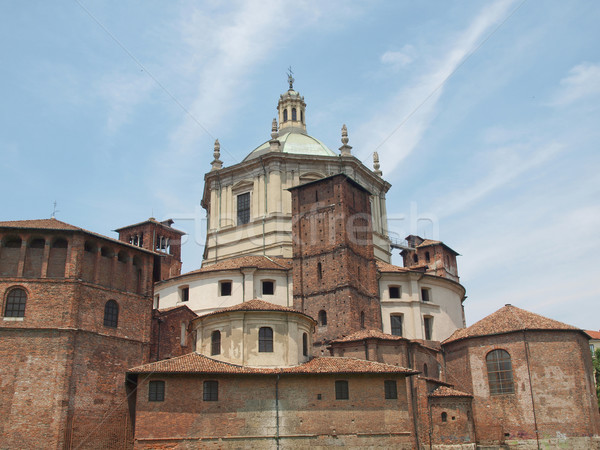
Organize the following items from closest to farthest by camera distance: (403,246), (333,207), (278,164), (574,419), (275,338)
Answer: (275,338) < (574,419) < (333,207) < (278,164) < (403,246)

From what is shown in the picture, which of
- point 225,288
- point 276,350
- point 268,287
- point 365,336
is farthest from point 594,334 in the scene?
point 276,350

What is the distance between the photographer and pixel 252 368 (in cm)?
3044

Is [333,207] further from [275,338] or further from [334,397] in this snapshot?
[334,397]

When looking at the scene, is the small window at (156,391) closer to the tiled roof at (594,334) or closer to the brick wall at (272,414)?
the brick wall at (272,414)

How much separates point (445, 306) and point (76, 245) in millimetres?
24060

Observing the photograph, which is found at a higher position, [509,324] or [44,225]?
[44,225]

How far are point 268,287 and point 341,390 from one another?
11.9 m

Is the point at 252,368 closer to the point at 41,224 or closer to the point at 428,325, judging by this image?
the point at 41,224

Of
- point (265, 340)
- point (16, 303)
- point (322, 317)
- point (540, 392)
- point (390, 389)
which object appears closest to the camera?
point (16, 303)

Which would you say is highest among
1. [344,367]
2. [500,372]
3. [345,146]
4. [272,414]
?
[345,146]

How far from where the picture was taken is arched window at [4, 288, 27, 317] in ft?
95.6

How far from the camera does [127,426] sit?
29.9 metres

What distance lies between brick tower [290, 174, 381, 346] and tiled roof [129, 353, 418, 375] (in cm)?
486

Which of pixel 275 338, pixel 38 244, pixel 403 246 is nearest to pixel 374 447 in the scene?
pixel 275 338
